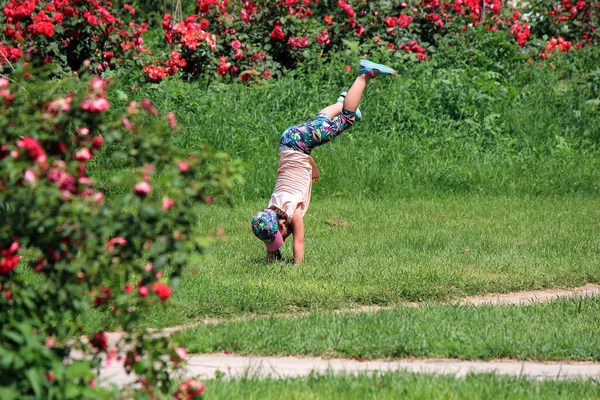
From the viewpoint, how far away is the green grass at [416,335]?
572 cm

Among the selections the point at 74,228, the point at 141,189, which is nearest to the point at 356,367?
the point at 141,189

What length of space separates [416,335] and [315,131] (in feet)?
9.45

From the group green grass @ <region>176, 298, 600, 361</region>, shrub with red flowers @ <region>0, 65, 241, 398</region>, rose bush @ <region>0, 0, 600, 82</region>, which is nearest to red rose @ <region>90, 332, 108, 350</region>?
shrub with red flowers @ <region>0, 65, 241, 398</region>

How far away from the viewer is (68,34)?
1324cm

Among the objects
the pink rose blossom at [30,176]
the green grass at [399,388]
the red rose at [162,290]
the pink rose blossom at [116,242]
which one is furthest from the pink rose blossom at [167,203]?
the green grass at [399,388]

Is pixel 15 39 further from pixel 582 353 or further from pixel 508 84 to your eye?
pixel 582 353

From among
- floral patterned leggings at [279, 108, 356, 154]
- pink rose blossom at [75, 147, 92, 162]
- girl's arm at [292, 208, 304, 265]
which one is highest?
pink rose blossom at [75, 147, 92, 162]

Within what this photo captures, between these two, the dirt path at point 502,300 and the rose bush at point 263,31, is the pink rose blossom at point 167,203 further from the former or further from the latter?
the rose bush at point 263,31

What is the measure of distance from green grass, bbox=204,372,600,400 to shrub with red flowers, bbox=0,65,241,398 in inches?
34.0

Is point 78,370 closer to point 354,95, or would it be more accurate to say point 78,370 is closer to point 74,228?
point 74,228

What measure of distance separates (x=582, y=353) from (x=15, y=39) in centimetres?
927

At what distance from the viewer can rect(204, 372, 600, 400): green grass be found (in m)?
4.75

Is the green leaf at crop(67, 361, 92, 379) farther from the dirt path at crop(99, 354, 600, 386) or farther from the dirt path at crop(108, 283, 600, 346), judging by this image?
the dirt path at crop(108, 283, 600, 346)

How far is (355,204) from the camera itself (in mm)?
11312
